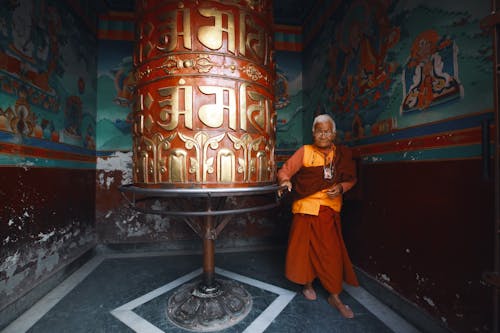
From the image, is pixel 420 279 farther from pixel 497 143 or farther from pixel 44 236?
pixel 44 236

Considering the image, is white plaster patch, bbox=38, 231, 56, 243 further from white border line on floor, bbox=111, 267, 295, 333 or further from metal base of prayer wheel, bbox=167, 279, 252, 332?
metal base of prayer wheel, bbox=167, 279, 252, 332

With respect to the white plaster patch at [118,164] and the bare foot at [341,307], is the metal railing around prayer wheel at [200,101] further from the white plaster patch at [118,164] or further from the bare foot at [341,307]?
the white plaster patch at [118,164]

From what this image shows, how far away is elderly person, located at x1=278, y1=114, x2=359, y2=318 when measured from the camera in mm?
2025

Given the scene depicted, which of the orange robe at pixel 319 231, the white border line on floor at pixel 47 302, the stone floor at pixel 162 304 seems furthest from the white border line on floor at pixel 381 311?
the white border line on floor at pixel 47 302

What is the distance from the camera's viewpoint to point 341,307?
6.40ft

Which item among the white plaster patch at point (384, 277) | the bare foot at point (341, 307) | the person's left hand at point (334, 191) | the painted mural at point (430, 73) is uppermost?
the painted mural at point (430, 73)

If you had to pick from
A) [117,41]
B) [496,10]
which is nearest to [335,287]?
[496,10]

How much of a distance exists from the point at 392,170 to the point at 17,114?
3.32 metres

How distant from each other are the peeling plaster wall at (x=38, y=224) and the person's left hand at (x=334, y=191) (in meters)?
2.72

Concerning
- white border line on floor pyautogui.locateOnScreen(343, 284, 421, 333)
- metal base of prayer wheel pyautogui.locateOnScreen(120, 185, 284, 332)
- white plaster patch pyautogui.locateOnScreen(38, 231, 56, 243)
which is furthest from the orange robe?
white plaster patch pyautogui.locateOnScreen(38, 231, 56, 243)

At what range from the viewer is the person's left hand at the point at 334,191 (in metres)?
Answer: 2.01

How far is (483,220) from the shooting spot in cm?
135

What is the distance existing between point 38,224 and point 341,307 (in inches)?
117

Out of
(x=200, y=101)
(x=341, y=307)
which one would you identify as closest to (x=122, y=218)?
(x=200, y=101)
